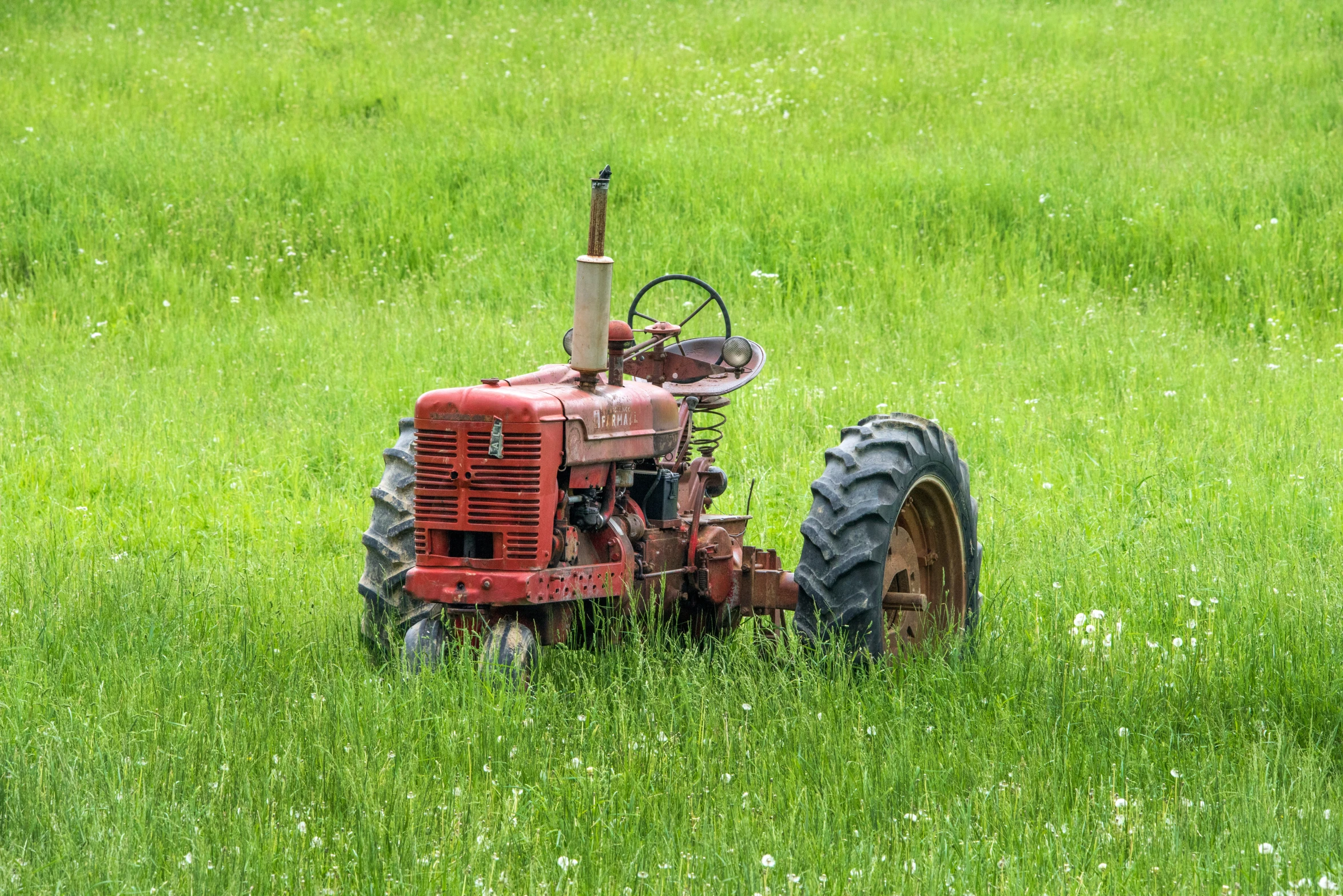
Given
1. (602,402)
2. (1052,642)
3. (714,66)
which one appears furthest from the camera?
(714,66)

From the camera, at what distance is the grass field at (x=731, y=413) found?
401 centimetres

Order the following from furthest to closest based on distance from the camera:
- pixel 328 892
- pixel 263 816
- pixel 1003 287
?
pixel 1003 287
pixel 263 816
pixel 328 892

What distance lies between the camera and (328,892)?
3.52 meters

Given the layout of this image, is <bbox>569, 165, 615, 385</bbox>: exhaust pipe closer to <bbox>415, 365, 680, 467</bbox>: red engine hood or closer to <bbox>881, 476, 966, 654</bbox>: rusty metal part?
<bbox>415, 365, 680, 467</bbox>: red engine hood

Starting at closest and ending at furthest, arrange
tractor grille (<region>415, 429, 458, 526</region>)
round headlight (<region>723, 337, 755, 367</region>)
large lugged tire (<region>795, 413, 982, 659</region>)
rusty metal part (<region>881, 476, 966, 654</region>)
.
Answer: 1. tractor grille (<region>415, 429, 458, 526</region>)
2. large lugged tire (<region>795, 413, 982, 659</region>)
3. rusty metal part (<region>881, 476, 966, 654</region>)
4. round headlight (<region>723, 337, 755, 367</region>)

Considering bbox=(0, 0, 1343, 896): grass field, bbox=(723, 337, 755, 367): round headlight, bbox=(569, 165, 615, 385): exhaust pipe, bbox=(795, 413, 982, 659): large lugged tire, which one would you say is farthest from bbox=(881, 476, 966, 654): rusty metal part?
bbox=(569, 165, 615, 385): exhaust pipe

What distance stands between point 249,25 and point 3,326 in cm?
911

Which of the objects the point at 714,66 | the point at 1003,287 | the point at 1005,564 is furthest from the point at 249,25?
the point at 1005,564

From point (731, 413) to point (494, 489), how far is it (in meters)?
4.84

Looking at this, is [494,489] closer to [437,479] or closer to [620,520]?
[437,479]

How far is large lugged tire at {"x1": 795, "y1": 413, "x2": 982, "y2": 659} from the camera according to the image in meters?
5.21

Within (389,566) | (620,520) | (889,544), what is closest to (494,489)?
(620,520)

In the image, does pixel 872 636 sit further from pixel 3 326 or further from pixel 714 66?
pixel 714 66

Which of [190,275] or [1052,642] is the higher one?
[190,275]
